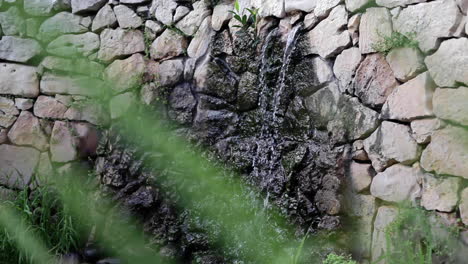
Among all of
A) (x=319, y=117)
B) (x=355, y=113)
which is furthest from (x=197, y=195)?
(x=355, y=113)

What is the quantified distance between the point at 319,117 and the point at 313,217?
531 mm

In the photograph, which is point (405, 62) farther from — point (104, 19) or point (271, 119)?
point (104, 19)

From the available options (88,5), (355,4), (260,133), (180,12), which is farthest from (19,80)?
(355,4)

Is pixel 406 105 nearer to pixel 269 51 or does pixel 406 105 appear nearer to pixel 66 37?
pixel 269 51

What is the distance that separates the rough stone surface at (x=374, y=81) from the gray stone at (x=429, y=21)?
0.63 feet

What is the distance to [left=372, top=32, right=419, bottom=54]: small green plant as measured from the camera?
253 centimetres

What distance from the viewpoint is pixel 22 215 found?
3.66m

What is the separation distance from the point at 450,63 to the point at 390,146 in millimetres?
475

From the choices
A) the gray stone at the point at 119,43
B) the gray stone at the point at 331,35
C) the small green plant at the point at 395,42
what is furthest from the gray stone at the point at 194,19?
the small green plant at the point at 395,42

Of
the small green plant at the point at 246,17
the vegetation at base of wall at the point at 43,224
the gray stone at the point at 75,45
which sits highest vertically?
the small green plant at the point at 246,17

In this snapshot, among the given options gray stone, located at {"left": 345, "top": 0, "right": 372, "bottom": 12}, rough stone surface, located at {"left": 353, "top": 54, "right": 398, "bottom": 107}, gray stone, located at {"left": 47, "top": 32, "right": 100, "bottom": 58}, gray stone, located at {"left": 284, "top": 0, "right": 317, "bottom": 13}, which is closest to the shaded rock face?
gray stone, located at {"left": 284, "top": 0, "right": 317, "bottom": 13}

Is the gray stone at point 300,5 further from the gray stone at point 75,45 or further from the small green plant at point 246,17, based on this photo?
the gray stone at point 75,45

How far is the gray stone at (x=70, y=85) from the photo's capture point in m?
3.98

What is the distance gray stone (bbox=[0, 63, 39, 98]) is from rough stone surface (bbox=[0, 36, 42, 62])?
0.06 metres
